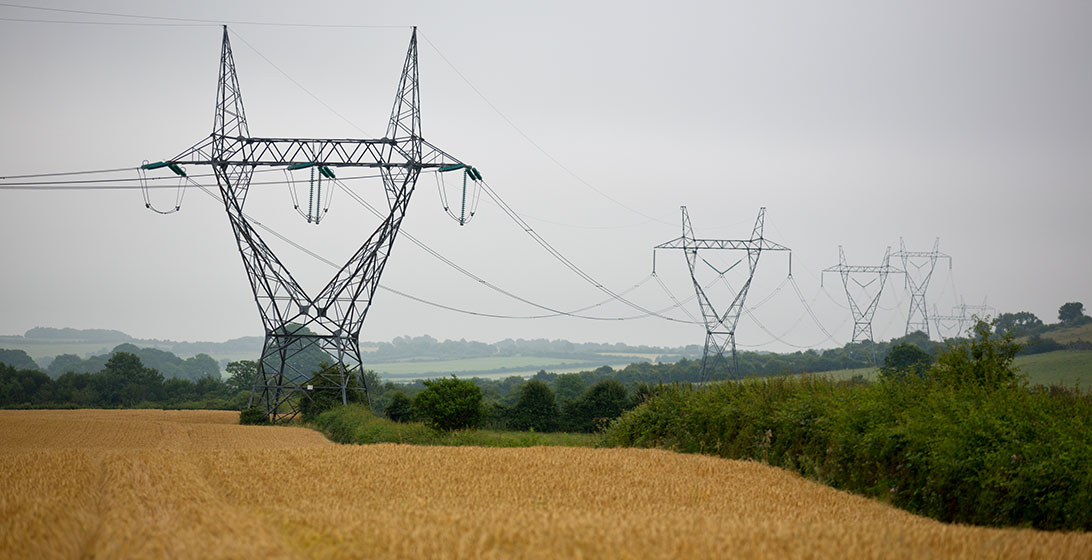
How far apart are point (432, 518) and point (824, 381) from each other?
497 inches

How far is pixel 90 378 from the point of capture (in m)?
66.6

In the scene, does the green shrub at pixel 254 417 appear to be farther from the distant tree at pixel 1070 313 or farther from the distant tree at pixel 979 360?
the distant tree at pixel 1070 313

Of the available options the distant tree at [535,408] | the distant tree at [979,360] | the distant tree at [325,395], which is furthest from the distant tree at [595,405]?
the distant tree at [979,360]

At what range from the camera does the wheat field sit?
15.1ft

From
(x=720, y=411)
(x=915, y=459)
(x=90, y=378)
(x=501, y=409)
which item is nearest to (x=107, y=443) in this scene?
(x=720, y=411)

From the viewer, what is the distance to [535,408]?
152 feet

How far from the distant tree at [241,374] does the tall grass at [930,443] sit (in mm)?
65819

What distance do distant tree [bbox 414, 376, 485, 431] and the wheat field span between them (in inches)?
605

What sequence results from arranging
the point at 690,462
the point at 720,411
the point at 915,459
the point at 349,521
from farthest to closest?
the point at 720,411, the point at 690,462, the point at 915,459, the point at 349,521

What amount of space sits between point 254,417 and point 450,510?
102ft

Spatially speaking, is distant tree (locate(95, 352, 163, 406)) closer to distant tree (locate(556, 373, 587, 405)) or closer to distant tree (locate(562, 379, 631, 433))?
distant tree (locate(556, 373, 587, 405))

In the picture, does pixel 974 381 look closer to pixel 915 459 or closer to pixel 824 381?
pixel 824 381

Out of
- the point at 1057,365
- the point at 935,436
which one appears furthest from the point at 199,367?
the point at 935,436

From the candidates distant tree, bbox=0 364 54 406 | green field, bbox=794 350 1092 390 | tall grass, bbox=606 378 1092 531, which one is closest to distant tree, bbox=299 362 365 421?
tall grass, bbox=606 378 1092 531
